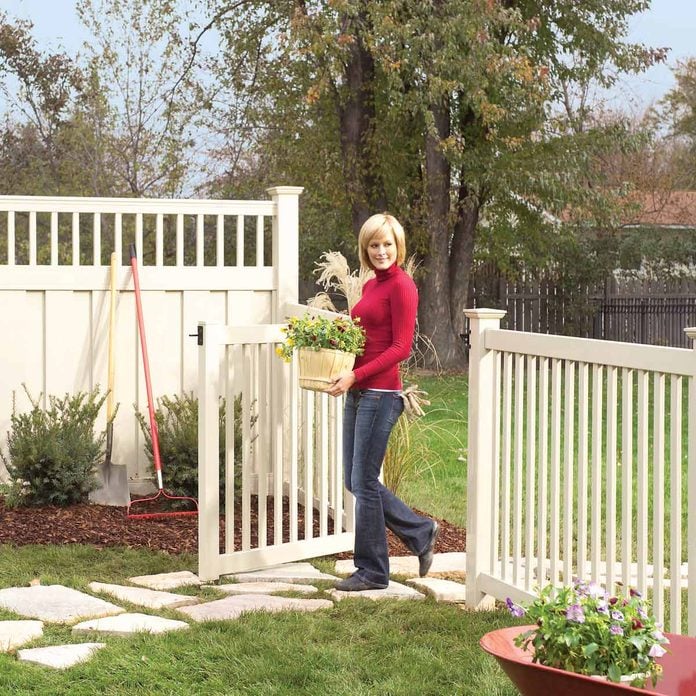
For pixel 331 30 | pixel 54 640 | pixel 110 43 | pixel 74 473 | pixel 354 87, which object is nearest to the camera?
pixel 54 640

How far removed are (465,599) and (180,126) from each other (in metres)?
15.3

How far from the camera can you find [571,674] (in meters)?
2.40

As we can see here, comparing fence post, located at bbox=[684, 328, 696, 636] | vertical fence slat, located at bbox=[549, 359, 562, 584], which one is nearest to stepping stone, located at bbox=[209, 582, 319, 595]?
vertical fence slat, located at bbox=[549, 359, 562, 584]

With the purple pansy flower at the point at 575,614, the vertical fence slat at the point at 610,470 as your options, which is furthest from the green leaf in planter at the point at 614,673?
the vertical fence slat at the point at 610,470

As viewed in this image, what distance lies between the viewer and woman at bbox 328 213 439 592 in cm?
491

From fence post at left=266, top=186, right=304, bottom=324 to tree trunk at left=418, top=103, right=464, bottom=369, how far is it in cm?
842

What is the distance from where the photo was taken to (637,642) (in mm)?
2504

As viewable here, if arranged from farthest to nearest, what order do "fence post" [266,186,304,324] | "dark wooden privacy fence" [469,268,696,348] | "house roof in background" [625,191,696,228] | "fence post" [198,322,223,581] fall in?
"house roof in background" [625,191,696,228], "dark wooden privacy fence" [469,268,696,348], "fence post" [266,186,304,324], "fence post" [198,322,223,581]

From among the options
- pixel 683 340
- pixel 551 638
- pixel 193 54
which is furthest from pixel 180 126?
pixel 551 638

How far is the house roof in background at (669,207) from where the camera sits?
28.7m

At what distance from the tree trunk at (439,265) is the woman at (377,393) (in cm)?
1103

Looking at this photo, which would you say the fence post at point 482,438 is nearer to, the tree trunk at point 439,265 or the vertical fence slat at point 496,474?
the vertical fence slat at point 496,474

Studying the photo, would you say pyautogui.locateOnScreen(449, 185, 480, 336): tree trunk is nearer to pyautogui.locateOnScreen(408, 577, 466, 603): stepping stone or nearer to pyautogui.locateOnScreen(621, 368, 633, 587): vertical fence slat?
pyautogui.locateOnScreen(408, 577, 466, 603): stepping stone

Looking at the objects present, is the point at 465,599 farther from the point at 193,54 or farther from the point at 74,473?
the point at 193,54
